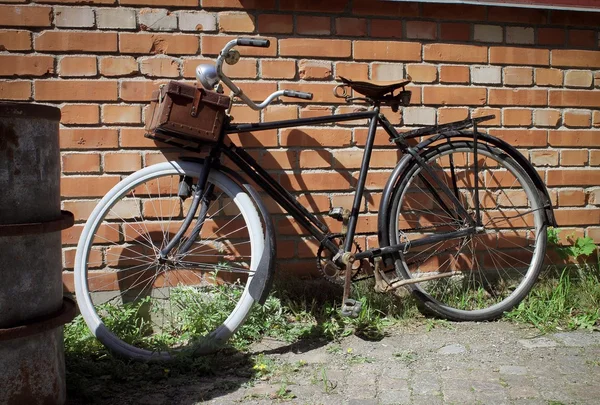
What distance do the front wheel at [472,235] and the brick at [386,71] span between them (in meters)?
0.53

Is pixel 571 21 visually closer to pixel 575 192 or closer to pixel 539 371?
pixel 575 192

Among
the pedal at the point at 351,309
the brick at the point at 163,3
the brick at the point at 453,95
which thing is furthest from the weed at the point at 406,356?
the brick at the point at 163,3

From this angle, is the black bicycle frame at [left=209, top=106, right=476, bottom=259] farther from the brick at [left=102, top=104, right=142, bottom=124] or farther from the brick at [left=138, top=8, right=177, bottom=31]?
the brick at [left=138, top=8, right=177, bottom=31]

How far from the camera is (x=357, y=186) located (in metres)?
3.54

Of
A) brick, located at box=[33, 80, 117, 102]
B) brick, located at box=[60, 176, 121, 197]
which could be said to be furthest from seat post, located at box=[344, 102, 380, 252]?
brick, located at box=[33, 80, 117, 102]

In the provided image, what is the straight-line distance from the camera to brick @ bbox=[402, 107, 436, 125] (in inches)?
154

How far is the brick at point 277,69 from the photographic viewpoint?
147 inches

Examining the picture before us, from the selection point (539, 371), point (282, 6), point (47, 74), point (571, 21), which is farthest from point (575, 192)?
point (47, 74)

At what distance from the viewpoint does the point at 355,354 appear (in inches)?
129

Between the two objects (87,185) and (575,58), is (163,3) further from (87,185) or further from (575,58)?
(575,58)

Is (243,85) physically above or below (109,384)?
above

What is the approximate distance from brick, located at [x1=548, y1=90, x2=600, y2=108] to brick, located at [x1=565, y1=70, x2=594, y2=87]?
44 millimetres

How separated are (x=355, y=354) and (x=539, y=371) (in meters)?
0.87

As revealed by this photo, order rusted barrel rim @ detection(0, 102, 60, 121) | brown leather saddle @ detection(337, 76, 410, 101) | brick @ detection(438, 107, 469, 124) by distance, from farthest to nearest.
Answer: brick @ detection(438, 107, 469, 124) → brown leather saddle @ detection(337, 76, 410, 101) → rusted barrel rim @ detection(0, 102, 60, 121)
